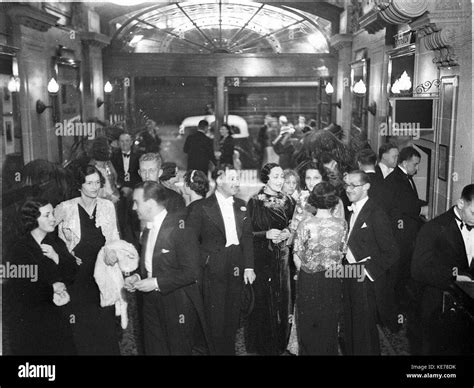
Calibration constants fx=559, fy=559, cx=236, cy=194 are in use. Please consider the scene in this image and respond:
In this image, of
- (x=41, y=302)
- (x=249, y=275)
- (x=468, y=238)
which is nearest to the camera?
(x=41, y=302)

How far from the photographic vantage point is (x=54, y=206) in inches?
100.0

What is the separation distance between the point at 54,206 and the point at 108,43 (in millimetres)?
863

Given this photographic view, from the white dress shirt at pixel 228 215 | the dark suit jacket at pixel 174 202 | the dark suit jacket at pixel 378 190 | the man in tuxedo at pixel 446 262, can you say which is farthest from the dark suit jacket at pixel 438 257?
the dark suit jacket at pixel 174 202

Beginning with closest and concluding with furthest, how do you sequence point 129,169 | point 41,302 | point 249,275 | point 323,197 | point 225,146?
1. point 41,302
2. point 323,197
3. point 249,275
4. point 129,169
5. point 225,146

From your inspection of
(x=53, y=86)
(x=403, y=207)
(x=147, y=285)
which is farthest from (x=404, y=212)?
(x=53, y=86)

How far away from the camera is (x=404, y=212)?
2.77 metres

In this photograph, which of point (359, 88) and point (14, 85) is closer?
point (14, 85)

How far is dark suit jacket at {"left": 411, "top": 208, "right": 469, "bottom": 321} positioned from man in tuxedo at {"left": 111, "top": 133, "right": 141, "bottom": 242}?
136cm

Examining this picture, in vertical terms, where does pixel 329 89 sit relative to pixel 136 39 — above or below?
below

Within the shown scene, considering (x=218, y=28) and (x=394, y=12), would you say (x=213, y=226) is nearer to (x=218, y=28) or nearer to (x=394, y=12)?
(x=218, y=28)

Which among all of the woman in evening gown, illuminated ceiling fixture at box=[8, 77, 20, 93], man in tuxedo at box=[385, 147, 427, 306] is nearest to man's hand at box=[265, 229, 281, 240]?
the woman in evening gown

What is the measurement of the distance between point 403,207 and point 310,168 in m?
0.51

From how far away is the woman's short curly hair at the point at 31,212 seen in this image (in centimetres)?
242

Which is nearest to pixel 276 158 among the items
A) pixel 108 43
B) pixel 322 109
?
pixel 322 109
